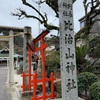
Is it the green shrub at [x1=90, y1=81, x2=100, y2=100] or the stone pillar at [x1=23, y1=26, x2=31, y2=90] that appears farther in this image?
the stone pillar at [x1=23, y1=26, x2=31, y2=90]

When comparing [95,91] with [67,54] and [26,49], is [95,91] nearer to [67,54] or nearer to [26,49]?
[67,54]

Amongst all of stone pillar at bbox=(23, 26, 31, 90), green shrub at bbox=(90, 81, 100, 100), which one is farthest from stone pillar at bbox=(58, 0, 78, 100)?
stone pillar at bbox=(23, 26, 31, 90)

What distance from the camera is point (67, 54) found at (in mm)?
3264

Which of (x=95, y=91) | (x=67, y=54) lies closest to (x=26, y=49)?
(x=95, y=91)

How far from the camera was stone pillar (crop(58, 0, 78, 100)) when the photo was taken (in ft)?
10.5

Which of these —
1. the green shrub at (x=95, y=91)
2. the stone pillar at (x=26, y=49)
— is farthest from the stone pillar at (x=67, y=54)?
the stone pillar at (x=26, y=49)

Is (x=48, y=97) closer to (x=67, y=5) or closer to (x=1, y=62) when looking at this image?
(x=67, y=5)

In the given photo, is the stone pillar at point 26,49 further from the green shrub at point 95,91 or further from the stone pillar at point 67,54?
the stone pillar at point 67,54

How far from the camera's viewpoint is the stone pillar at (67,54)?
10.5 feet

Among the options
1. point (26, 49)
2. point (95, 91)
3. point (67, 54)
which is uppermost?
point (26, 49)

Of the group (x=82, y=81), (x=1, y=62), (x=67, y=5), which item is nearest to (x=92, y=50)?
(x=82, y=81)

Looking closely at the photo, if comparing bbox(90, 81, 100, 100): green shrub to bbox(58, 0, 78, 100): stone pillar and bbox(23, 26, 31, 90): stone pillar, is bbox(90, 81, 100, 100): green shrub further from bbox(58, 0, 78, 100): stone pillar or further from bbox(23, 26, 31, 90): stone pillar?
bbox(23, 26, 31, 90): stone pillar

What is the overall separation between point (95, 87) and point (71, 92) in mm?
1619

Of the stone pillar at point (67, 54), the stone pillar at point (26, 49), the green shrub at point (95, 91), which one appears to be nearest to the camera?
the stone pillar at point (67, 54)
